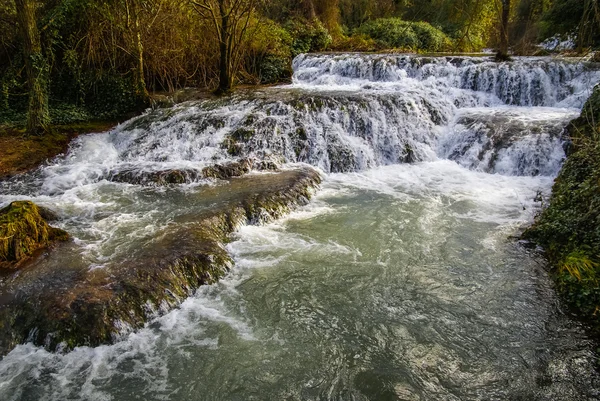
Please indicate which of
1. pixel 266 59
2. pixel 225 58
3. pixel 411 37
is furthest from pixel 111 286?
pixel 411 37

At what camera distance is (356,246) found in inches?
241

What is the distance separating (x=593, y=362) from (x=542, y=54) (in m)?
17.4

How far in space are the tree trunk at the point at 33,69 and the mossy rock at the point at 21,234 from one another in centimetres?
526

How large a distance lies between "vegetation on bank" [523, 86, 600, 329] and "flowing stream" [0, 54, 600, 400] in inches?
11.2

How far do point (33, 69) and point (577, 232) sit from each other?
1113 centimetres

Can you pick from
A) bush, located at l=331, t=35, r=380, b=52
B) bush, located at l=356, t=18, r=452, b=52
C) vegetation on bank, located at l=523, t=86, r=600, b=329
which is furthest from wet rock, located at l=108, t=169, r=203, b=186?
bush, located at l=356, t=18, r=452, b=52

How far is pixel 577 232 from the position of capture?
540cm

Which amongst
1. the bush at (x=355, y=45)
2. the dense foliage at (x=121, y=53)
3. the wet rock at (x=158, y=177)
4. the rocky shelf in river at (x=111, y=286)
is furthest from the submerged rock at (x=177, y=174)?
the bush at (x=355, y=45)

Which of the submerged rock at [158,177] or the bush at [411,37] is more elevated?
the bush at [411,37]

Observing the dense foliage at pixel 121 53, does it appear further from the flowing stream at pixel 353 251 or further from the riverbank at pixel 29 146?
the flowing stream at pixel 353 251

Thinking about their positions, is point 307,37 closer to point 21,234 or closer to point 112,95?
point 112,95

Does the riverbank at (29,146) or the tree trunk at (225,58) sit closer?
the riverbank at (29,146)

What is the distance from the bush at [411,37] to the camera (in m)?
21.2

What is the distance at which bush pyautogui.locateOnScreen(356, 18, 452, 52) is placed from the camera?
21.2 m
